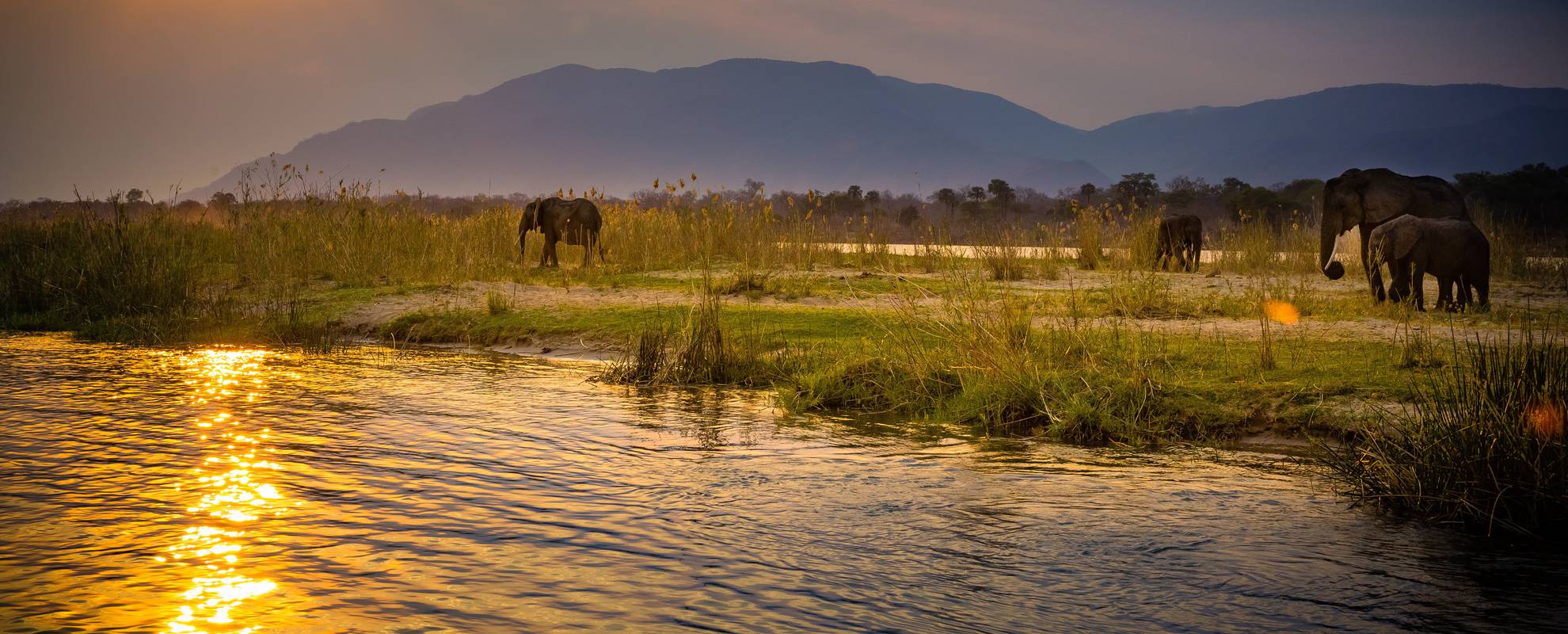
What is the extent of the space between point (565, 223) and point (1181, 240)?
10941 millimetres

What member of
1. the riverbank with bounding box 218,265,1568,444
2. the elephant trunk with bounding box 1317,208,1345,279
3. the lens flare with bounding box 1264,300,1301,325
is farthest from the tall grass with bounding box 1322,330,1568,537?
the elephant trunk with bounding box 1317,208,1345,279

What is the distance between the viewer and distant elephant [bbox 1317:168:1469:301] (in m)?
15.2

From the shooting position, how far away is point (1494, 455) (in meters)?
5.25

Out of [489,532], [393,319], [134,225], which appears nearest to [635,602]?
[489,532]

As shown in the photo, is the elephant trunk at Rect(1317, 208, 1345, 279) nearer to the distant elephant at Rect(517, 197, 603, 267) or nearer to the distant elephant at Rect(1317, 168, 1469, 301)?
the distant elephant at Rect(1317, 168, 1469, 301)

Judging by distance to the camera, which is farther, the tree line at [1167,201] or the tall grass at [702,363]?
the tree line at [1167,201]

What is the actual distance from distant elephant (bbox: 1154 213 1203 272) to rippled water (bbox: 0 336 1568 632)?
47.7 ft

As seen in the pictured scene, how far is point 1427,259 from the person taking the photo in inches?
504

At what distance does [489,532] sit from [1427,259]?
447 inches

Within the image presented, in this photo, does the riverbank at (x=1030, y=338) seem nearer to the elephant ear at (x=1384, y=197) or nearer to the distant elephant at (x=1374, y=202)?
the distant elephant at (x=1374, y=202)

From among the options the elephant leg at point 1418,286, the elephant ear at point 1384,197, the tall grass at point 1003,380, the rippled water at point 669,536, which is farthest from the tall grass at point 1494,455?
the elephant ear at point 1384,197

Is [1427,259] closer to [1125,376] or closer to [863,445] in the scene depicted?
[1125,376]

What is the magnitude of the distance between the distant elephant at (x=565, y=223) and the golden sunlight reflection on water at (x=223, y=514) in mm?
11516

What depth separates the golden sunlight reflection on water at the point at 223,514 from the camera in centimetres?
397
